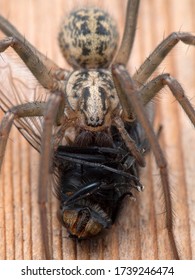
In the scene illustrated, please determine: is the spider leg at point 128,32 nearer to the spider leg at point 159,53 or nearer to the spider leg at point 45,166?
the spider leg at point 159,53

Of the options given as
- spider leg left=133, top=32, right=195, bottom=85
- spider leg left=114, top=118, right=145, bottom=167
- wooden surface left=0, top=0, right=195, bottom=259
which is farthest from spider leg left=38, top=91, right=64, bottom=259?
spider leg left=133, top=32, right=195, bottom=85

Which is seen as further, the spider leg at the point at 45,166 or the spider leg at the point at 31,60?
the spider leg at the point at 31,60

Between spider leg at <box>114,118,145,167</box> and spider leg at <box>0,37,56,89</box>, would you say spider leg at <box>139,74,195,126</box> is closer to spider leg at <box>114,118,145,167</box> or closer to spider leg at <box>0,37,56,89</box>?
spider leg at <box>114,118,145,167</box>

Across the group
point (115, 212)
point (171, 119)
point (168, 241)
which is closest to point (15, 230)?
point (115, 212)

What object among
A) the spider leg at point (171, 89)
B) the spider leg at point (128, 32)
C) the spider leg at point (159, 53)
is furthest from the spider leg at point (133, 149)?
the spider leg at point (128, 32)

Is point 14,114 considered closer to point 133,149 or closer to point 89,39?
point 133,149
